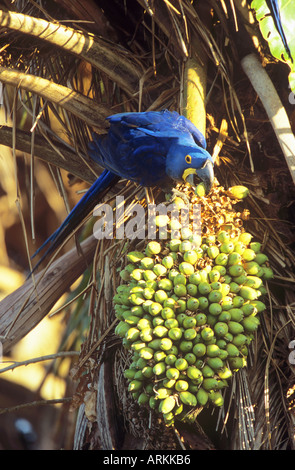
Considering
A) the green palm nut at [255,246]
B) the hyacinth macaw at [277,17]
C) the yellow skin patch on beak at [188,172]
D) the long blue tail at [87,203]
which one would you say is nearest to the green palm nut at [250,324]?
the green palm nut at [255,246]

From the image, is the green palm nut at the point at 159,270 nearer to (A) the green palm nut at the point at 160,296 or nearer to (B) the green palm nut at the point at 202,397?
(A) the green palm nut at the point at 160,296

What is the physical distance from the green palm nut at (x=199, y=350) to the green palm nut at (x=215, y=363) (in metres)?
0.03

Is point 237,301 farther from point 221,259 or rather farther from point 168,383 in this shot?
point 168,383

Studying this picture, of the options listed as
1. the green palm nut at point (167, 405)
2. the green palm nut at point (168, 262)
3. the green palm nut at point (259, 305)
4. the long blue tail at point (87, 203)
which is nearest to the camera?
the green palm nut at point (167, 405)

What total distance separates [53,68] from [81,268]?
2.61ft

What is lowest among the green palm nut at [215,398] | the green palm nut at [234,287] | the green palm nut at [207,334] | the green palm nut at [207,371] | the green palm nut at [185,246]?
the green palm nut at [215,398]

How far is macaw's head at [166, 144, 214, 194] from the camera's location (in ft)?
5.12

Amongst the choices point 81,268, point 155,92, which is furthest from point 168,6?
point 81,268

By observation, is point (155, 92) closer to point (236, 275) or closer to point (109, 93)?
point (109, 93)

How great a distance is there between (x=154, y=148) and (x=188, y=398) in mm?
759

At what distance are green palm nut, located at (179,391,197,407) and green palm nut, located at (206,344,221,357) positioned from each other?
12cm

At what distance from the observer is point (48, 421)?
304 cm

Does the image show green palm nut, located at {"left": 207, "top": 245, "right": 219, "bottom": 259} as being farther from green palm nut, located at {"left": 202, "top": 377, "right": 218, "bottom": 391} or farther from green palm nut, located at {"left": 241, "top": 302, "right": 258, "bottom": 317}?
green palm nut, located at {"left": 202, "top": 377, "right": 218, "bottom": 391}

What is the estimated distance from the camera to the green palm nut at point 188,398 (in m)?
1.44
